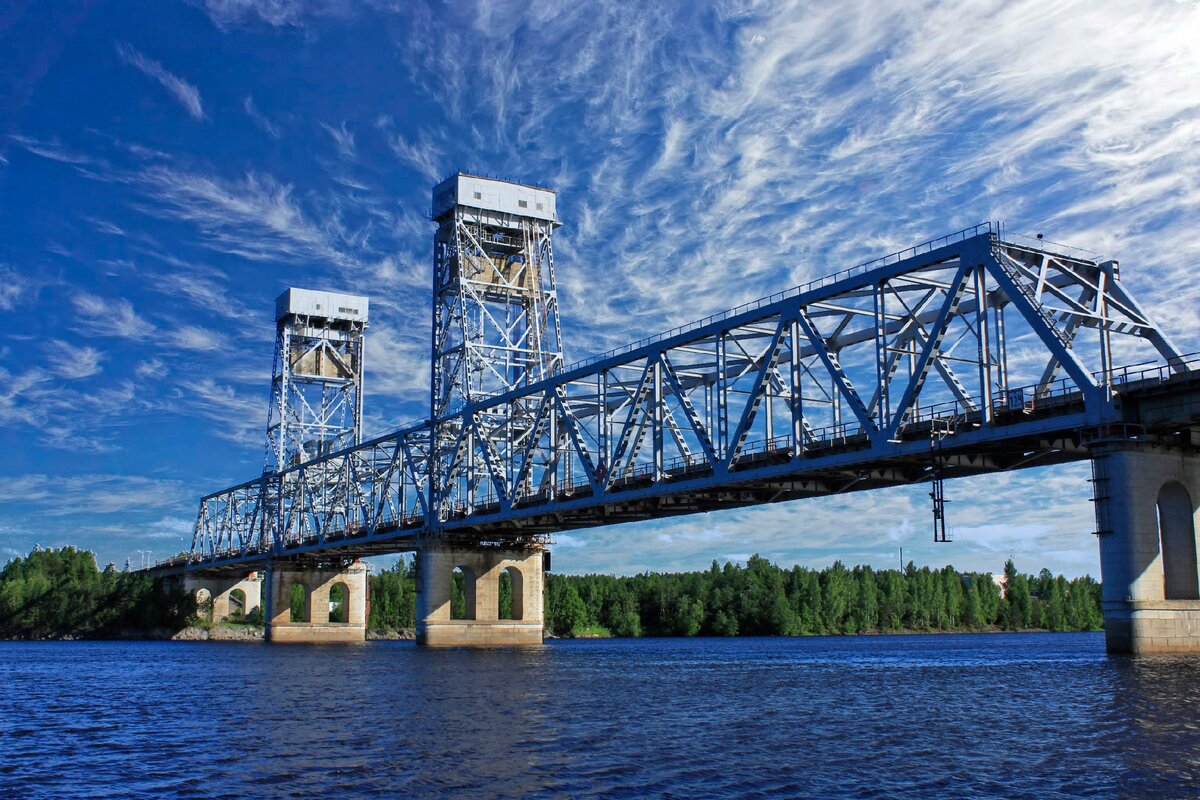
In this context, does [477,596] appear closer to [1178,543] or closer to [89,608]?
[1178,543]

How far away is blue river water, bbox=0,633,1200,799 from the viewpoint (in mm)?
24812

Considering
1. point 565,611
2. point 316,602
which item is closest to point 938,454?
point 316,602

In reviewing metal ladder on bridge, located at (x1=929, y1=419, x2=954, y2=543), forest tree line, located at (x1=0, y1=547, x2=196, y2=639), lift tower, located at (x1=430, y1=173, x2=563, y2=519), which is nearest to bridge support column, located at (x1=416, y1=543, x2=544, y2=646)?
lift tower, located at (x1=430, y1=173, x2=563, y2=519)

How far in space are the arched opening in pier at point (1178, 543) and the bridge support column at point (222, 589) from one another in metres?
145

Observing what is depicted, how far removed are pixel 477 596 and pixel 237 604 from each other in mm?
94937

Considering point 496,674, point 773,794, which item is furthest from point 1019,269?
point 773,794

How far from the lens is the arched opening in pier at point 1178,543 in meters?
48.1

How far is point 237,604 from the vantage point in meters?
184

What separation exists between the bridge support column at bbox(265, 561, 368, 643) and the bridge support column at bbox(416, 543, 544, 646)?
36.5 m

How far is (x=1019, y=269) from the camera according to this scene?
53.3 meters

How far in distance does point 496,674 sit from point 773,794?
37.9 metres

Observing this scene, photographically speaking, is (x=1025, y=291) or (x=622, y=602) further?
(x=622, y=602)

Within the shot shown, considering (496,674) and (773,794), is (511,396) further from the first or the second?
(773,794)

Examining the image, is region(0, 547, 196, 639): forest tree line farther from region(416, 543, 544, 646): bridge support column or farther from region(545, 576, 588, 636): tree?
region(416, 543, 544, 646): bridge support column
